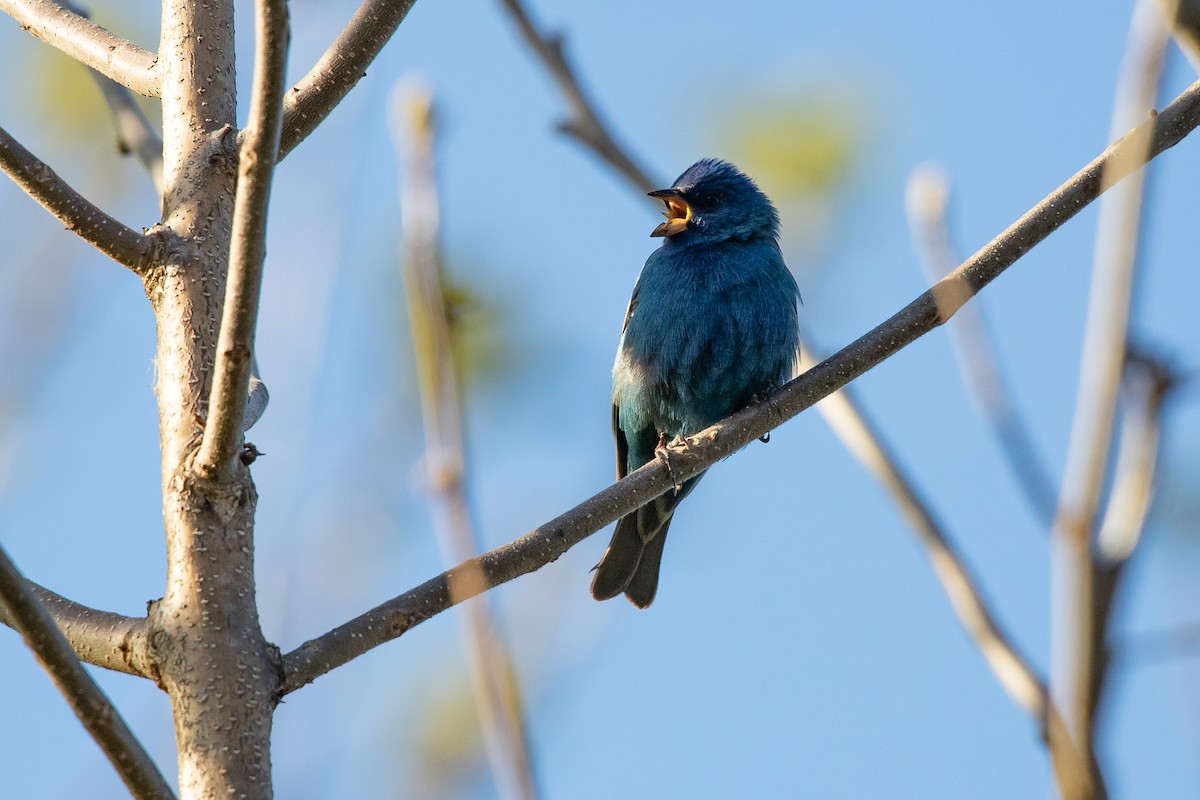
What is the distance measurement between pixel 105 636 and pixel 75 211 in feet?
3.22

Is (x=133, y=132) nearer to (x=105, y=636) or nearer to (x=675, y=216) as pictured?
(x=105, y=636)

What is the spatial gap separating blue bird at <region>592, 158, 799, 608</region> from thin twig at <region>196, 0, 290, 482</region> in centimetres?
342

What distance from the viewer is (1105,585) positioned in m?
1.43

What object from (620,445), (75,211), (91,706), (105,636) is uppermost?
(620,445)

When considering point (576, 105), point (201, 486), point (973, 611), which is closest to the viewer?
point (973, 611)

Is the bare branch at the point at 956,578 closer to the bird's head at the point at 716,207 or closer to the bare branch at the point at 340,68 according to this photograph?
the bare branch at the point at 340,68

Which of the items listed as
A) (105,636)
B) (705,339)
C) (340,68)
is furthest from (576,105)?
(705,339)

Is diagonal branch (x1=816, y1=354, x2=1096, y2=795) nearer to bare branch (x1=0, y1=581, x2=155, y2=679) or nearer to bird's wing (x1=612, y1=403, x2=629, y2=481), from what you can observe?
bare branch (x1=0, y1=581, x2=155, y2=679)

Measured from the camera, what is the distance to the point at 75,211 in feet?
10.0

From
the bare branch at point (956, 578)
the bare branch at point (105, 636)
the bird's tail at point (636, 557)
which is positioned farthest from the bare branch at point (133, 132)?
the bird's tail at point (636, 557)

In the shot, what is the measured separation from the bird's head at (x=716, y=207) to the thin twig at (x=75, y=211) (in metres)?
3.62

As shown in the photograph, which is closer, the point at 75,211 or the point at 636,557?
the point at 75,211

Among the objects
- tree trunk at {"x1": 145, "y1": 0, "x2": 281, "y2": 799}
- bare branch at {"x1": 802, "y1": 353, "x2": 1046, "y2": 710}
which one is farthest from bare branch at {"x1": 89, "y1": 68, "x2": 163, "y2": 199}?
bare branch at {"x1": 802, "y1": 353, "x2": 1046, "y2": 710}

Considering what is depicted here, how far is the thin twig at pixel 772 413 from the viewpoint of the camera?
284 centimetres
